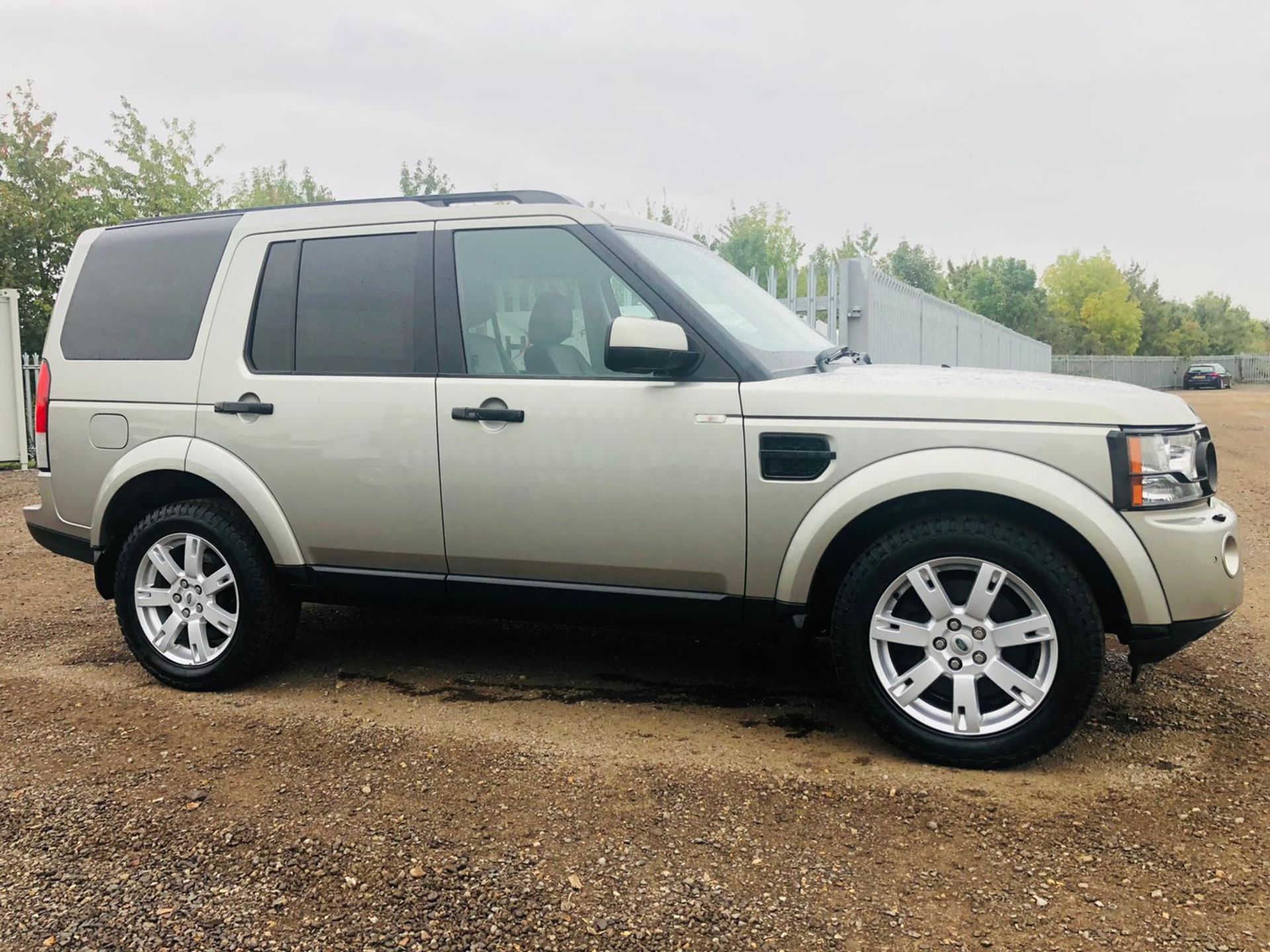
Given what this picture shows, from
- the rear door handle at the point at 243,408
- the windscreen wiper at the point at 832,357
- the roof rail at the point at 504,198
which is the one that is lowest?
the rear door handle at the point at 243,408

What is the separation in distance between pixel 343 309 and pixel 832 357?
212 centimetres

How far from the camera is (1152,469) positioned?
3.34 m

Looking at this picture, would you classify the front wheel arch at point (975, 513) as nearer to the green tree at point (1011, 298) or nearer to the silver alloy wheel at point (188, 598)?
the silver alloy wheel at point (188, 598)

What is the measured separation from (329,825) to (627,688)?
1.59 meters

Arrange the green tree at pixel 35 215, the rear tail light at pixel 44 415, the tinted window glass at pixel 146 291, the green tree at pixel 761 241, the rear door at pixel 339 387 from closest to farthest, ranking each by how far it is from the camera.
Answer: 1. the rear door at pixel 339 387
2. the tinted window glass at pixel 146 291
3. the rear tail light at pixel 44 415
4. the green tree at pixel 35 215
5. the green tree at pixel 761 241

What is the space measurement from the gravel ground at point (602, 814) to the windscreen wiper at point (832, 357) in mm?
1403

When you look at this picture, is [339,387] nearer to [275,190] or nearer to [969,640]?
[969,640]

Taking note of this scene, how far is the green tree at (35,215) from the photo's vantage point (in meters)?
21.2

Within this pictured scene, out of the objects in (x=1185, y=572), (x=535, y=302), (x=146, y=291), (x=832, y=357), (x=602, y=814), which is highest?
(x=146, y=291)

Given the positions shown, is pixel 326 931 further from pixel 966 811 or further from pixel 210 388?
pixel 210 388

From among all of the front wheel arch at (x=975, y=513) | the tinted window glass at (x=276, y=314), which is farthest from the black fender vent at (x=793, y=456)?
the tinted window glass at (x=276, y=314)

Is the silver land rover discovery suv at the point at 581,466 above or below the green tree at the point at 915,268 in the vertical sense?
below

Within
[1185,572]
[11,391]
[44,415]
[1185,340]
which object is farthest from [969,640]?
[1185,340]

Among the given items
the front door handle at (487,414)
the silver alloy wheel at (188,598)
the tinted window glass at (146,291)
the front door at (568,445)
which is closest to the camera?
the front door at (568,445)
